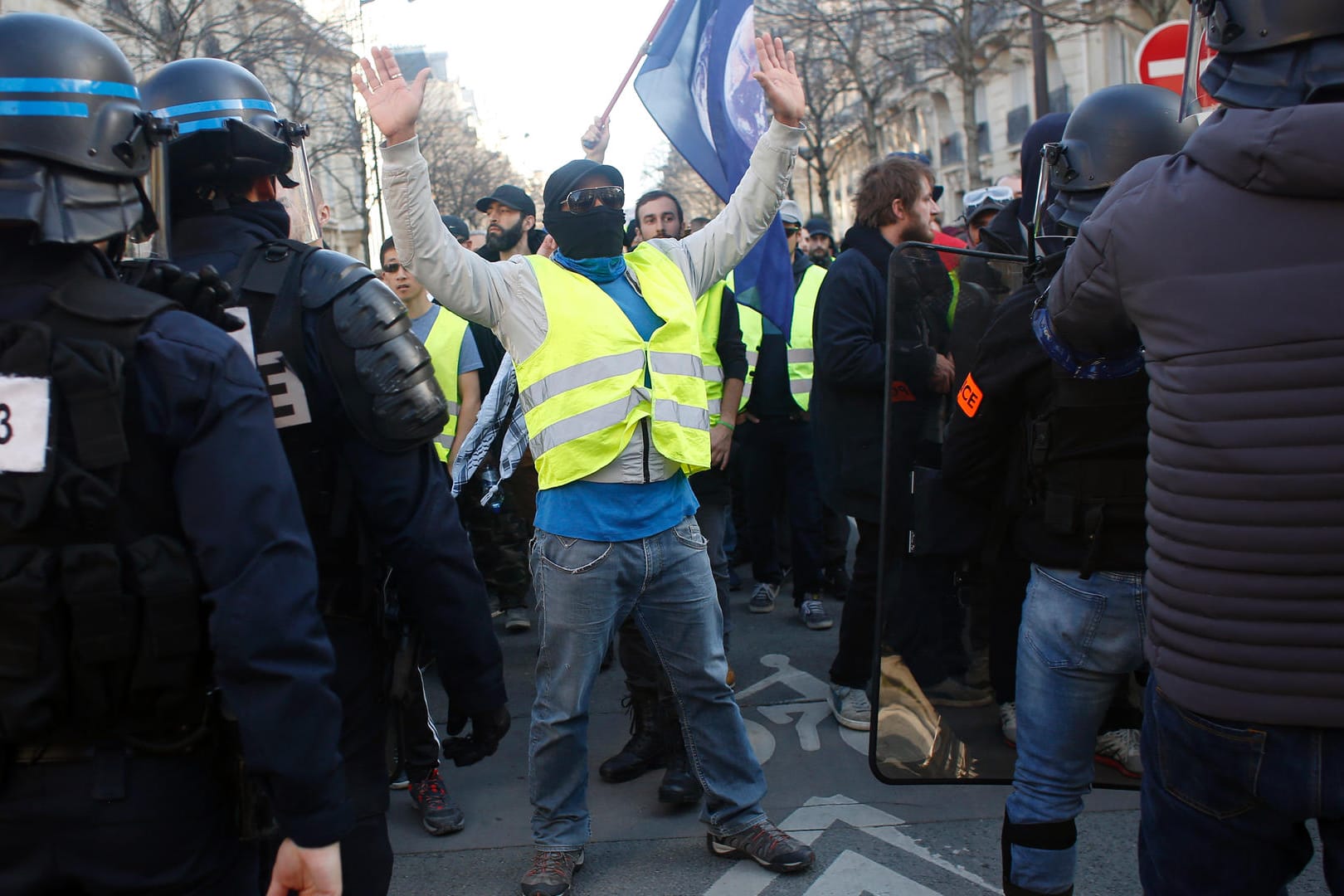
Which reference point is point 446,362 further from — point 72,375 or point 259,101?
point 72,375

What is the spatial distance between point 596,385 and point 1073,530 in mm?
1302

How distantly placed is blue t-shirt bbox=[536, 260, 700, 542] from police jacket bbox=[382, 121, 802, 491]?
0.05 meters

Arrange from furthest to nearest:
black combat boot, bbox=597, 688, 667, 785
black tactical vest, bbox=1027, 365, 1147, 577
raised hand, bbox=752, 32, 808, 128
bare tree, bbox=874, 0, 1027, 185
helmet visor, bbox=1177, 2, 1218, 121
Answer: bare tree, bbox=874, 0, 1027, 185
black combat boot, bbox=597, 688, 667, 785
raised hand, bbox=752, 32, 808, 128
black tactical vest, bbox=1027, 365, 1147, 577
helmet visor, bbox=1177, 2, 1218, 121

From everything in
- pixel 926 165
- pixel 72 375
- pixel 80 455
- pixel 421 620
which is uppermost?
pixel 926 165

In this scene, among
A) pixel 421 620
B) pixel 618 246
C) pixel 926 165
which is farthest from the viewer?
pixel 926 165

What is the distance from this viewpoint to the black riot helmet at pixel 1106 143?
2.58 m

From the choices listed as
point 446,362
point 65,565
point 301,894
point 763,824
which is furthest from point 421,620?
point 446,362

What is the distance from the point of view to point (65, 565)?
1.60 metres

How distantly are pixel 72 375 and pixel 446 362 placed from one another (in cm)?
368

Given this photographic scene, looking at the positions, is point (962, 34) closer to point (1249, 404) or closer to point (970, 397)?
point (970, 397)

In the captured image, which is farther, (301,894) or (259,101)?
(259,101)

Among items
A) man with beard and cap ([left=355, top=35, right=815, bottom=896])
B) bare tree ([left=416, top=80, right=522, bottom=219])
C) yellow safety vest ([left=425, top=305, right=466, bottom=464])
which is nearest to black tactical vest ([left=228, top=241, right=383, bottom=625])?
man with beard and cap ([left=355, top=35, right=815, bottom=896])

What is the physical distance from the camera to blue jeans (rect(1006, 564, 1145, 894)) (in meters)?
2.57

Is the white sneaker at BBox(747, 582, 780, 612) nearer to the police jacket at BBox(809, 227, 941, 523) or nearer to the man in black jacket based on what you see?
the man in black jacket
